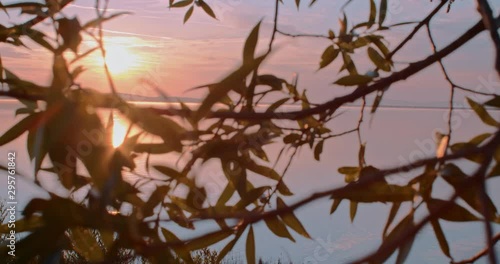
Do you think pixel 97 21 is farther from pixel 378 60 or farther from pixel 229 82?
pixel 378 60

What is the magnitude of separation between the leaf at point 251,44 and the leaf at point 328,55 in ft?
1.65

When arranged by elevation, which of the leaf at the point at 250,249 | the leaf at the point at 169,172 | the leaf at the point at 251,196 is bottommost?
the leaf at the point at 250,249

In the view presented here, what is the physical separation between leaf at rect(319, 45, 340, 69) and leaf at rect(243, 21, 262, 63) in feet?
1.65

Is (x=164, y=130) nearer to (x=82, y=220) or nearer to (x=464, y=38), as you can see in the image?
(x=82, y=220)

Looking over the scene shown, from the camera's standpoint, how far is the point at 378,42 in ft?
3.14

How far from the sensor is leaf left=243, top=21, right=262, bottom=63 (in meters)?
0.43

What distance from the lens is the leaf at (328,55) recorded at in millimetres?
942

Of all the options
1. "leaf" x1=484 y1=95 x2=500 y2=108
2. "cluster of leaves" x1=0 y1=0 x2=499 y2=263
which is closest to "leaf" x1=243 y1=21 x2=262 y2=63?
"cluster of leaves" x1=0 y1=0 x2=499 y2=263

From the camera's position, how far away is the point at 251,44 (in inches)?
17.3

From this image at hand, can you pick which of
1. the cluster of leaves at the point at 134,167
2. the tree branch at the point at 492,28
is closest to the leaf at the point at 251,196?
the cluster of leaves at the point at 134,167

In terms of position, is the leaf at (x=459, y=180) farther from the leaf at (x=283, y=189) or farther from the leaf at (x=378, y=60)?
the leaf at (x=378, y=60)

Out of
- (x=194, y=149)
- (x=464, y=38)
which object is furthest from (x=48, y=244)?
(x=464, y=38)

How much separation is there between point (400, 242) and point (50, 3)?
0.44m

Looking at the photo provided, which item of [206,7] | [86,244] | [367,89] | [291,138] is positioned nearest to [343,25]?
[206,7]
